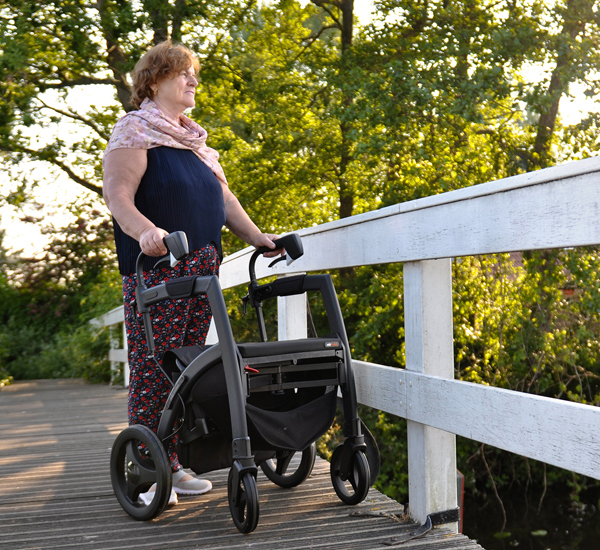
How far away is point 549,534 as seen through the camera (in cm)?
666

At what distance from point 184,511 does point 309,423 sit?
0.61 m

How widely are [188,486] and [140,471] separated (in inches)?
16.9

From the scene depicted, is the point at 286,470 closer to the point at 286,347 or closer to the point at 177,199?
the point at 286,347

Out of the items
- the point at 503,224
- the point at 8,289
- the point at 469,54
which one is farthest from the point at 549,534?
the point at 8,289

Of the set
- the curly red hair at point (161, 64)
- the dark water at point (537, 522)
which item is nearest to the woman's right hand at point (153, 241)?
the curly red hair at point (161, 64)

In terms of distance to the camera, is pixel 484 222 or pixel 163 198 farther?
pixel 163 198

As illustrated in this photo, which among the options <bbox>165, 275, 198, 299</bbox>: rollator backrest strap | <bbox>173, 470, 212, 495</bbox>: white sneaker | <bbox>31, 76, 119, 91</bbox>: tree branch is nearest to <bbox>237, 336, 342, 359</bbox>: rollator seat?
<bbox>165, 275, 198, 299</bbox>: rollator backrest strap

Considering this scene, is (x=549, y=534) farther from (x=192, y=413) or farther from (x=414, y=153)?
(x=192, y=413)

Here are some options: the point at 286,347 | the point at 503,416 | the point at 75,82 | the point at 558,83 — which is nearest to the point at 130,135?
the point at 286,347

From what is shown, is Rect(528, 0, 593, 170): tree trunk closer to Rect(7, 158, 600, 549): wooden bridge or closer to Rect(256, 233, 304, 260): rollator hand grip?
Rect(7, 158, 600, 549): wooden bridge

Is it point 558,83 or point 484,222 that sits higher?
point 558,83

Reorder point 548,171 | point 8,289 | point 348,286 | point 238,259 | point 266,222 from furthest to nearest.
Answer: point 8,289, point 266,222, point 348,286, point 238,259, point 548,171

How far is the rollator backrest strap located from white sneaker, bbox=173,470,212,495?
35.4 inches

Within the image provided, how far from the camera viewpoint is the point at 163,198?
242 cm
